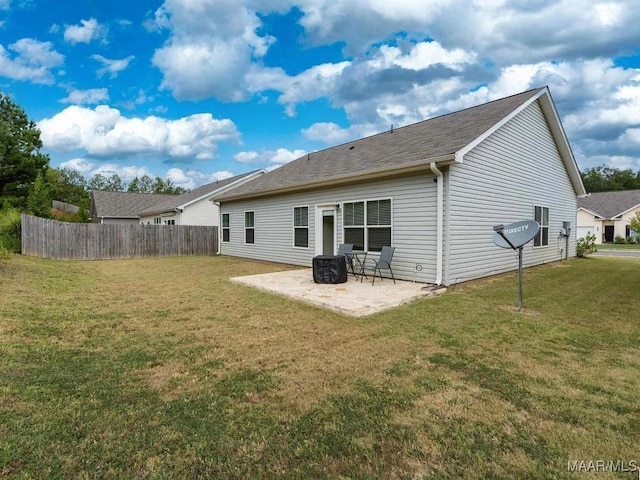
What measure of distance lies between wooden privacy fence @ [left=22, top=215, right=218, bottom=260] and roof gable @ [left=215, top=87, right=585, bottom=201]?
17.5ft

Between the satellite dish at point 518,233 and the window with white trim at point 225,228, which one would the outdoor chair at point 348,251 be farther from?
the window with white trim at point 225,228

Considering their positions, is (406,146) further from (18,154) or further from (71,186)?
(71,186)

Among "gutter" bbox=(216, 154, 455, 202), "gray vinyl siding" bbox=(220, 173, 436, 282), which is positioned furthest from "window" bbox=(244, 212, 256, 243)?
"gutter" bbox=(216, 154, 455, 202)

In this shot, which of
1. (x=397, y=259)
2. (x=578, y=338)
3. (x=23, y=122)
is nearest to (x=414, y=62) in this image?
(x=397, y=259)

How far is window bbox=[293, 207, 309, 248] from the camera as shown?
11.2 metres

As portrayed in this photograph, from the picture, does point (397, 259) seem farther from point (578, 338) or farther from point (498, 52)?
point (498, 52)

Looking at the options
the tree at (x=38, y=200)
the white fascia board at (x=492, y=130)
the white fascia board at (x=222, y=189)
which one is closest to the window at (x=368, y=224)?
the white fascia board at (x=492, y=130)

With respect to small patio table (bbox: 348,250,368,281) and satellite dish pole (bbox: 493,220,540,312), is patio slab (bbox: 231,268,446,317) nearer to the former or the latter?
small patio table (bbox: 348,250,368,281)

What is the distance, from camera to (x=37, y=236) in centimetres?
1387

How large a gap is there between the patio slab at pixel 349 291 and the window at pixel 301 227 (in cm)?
243

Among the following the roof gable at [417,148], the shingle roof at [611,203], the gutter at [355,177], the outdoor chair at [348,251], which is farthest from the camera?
the shingle roof at [611,203]

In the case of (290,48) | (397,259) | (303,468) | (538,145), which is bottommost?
(303,468)

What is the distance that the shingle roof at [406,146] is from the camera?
26.4 feet

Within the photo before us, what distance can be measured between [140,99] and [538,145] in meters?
16.8
